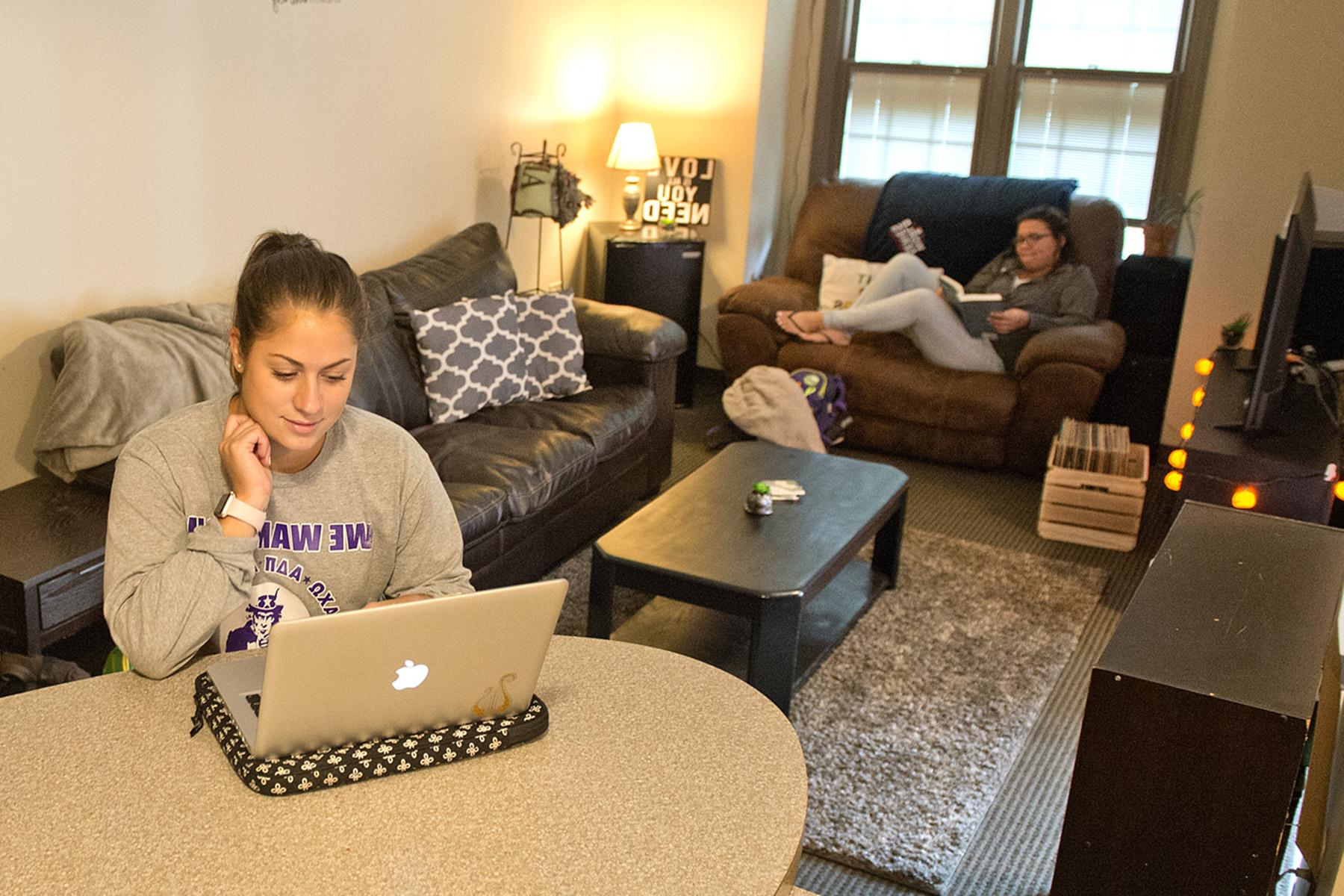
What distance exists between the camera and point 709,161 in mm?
5473

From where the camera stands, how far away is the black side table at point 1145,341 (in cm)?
479

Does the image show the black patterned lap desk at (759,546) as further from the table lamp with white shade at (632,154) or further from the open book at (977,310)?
the table lamp with white shade at (632,154)

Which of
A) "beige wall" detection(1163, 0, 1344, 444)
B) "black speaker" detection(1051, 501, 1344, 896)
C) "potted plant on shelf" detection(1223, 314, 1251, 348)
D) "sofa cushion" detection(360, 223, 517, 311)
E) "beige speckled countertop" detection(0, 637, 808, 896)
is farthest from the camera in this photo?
"potted plant on shelf" detection(1223, 314, 1251, 348)

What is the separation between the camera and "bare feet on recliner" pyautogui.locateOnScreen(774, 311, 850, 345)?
485 cm

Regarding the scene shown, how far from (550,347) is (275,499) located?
240cm

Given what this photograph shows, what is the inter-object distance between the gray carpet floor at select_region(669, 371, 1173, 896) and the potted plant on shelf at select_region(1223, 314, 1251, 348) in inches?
23.0

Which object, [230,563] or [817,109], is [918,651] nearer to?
[230,563]

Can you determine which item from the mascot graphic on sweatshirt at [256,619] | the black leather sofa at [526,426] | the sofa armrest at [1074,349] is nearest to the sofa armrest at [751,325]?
the black leather sofa at [526,426]

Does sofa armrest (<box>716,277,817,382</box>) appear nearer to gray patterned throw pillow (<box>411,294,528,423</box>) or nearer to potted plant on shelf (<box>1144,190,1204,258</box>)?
gray patterned throw pillow (<box>411,294,528,423</box>)

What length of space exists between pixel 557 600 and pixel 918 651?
2.10 meters

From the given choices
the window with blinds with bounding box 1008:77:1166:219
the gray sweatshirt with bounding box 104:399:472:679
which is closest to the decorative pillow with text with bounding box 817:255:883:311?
the window with blinds with bounding box 1008:77:1166:219

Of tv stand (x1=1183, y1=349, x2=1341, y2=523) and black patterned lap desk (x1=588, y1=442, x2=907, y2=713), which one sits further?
tv stand (x1=1183, y1=349, x2=1341, y2=523)

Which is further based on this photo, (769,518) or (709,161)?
(709,161)

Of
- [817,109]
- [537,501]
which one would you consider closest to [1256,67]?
[817,109]
